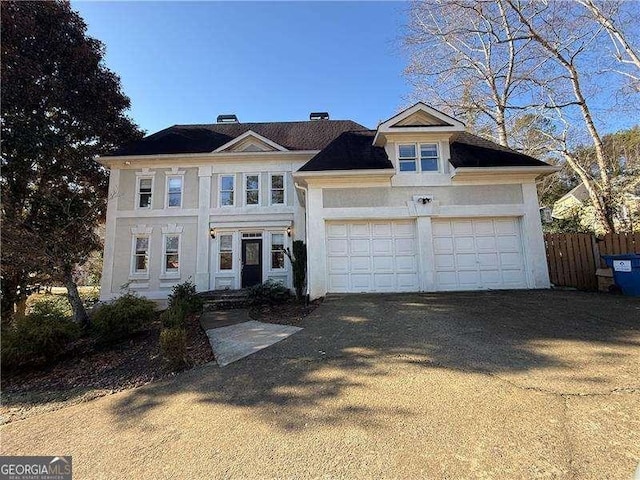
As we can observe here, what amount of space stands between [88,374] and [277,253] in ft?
27.5

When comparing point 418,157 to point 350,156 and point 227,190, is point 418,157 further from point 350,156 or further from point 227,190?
point 227,190

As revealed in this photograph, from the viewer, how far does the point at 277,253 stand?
13.8 metres

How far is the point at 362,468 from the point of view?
98.7 inches

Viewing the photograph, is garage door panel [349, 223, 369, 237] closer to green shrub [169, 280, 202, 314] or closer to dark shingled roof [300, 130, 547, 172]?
dark shingled roof [300, 130, 547, 172]

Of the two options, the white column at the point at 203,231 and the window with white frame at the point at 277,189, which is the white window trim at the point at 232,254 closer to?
the white column at the point at 203,231

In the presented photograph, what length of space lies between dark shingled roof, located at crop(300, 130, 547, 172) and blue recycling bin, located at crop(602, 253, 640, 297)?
3636mm

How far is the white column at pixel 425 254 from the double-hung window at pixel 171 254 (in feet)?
33.6

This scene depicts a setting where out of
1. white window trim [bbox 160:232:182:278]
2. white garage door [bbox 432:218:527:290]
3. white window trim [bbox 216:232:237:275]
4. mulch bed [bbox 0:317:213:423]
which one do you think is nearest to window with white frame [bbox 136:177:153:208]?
white window trim [bbox 160:232:182:278]

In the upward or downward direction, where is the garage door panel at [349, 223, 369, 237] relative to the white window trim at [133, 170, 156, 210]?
downward

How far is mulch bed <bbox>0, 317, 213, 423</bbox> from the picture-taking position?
189 inches

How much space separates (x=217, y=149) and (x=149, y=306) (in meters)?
8.08

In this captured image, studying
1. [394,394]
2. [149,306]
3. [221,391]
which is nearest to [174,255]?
[149,306]

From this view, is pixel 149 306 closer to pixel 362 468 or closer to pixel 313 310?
pixel 313 310

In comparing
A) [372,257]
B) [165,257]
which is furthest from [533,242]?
[165,257]
